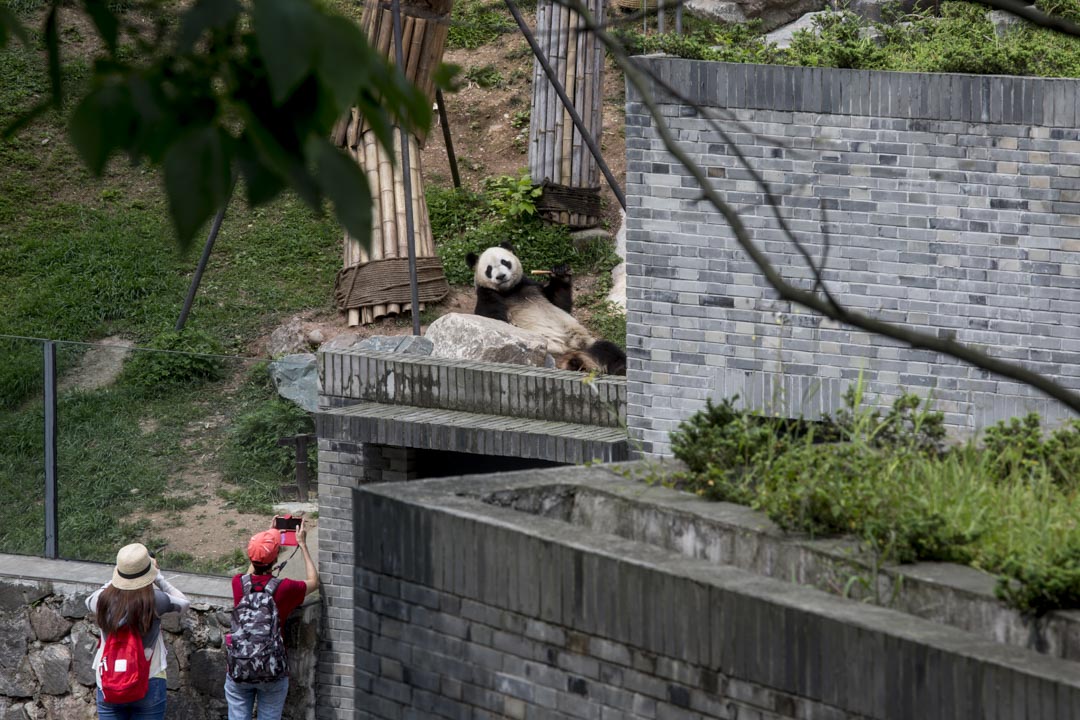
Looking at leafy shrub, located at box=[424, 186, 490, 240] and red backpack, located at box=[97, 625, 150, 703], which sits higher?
leafy shrub, located at box=[424, 186, 490, 240]

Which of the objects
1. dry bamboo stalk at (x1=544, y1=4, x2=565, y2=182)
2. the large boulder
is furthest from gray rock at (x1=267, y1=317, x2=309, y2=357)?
the large boulder

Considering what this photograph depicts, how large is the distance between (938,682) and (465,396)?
4.87 meters

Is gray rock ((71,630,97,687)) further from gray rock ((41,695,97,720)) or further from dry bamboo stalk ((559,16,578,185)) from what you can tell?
dry bamboo stalk ((559,16,578,185))

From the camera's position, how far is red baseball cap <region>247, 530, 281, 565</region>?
793cm

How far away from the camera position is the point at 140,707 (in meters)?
8.02

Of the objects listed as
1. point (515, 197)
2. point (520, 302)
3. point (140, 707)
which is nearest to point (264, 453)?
point (140, 707)

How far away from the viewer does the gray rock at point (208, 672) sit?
884 centimetres

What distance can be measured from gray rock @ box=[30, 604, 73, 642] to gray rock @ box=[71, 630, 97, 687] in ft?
0.32

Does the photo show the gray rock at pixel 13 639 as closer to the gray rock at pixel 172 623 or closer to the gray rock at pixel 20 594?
the gray rock at pixel 20 594

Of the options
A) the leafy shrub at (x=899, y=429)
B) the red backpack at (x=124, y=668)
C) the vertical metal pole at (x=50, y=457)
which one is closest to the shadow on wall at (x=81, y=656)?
the vertical metal pole at (x=50, y=457)

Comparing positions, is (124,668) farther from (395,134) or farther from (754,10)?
(754,10)

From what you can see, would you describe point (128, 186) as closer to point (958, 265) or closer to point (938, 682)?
point (958, 265)

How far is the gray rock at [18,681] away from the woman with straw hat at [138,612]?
153cm

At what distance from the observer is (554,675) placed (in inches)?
178
